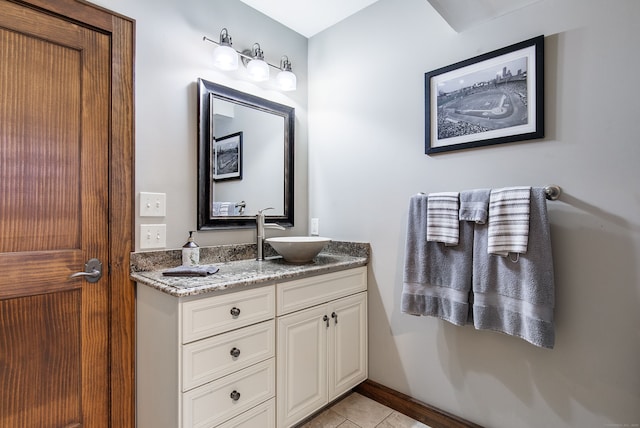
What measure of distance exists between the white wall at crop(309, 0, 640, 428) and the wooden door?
1.38 meters

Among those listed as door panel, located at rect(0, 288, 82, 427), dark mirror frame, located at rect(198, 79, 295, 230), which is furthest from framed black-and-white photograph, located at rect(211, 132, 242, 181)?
door panel, located at rect(0, 288, 82, 427)

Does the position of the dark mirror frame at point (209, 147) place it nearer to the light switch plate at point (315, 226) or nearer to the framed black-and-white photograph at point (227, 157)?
the framed black-and-white photograph at point (227, 157)

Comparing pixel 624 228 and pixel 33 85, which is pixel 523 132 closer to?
pixel 624 228

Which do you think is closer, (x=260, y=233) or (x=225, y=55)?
(x=225, y=55)

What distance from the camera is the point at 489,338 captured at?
155 centimetres

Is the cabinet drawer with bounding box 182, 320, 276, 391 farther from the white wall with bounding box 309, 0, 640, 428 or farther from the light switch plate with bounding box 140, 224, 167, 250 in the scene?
the white wall with bounding box 309, 0, 640, 428

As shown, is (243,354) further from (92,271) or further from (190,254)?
(92,271)

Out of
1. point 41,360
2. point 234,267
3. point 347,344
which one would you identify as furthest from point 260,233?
point 41,360

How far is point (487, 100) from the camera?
156 cm

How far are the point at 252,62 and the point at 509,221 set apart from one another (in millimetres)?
1639

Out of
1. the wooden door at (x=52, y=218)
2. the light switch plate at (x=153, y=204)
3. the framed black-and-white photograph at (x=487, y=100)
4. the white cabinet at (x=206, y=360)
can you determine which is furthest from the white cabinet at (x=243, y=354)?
the framed black-and-white photograph at (x=487, y=100)

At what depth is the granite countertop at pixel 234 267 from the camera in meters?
1.28

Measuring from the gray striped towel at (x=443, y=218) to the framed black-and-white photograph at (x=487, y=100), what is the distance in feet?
0.95

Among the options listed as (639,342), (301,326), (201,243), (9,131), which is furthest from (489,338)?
(9,131)
